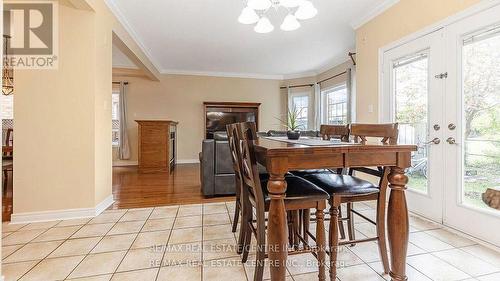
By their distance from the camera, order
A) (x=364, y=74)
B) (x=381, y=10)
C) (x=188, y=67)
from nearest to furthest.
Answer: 1. (x=381, y=10)
2. (x=364, y=74)
3. (x=188, y=67)

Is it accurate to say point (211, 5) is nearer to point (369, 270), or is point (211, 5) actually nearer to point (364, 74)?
point (364, 74)

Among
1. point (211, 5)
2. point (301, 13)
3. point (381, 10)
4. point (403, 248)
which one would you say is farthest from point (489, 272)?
point (211, 5)

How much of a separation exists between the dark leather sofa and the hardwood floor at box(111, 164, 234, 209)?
0.13 m

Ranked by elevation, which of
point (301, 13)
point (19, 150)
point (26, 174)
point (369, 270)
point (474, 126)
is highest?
point (301, 13)

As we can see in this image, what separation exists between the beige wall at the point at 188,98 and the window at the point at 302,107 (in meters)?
0.50

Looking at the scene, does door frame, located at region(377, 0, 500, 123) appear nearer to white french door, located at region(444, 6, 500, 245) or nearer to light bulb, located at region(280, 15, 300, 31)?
white french door, located at region(444, 6, 500, 245)

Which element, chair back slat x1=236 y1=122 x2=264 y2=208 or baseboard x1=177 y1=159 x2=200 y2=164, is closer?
chair back slat x1=236 y1=122 x2=264 y2=208

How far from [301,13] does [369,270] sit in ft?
6.86

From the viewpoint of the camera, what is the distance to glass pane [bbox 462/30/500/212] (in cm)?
184

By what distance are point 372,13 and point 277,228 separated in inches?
125

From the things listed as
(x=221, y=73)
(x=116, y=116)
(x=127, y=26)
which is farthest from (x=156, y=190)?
(x=221, y=73)

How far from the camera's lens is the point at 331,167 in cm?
125

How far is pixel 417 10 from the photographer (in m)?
2.48

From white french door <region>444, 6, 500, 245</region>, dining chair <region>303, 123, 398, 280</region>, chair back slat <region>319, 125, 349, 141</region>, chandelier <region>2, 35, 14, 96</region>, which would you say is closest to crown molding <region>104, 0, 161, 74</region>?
chandelier <region>2, 35, 14, 96</region>
